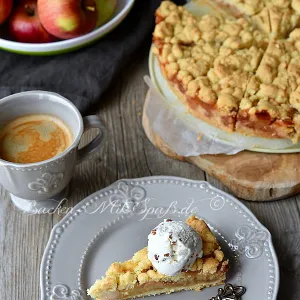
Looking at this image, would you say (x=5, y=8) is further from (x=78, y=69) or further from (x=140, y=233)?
(x=140, y=233)

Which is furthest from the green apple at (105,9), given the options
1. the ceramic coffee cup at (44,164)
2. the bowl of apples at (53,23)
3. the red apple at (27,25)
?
the ceramic coffee cup at (44,164)

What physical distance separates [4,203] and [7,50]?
2.11 ft

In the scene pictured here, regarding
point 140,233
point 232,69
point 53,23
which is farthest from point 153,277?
point 53,23

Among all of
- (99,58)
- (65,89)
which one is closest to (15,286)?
(65,89)

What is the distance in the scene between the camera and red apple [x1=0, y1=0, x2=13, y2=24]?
194cm

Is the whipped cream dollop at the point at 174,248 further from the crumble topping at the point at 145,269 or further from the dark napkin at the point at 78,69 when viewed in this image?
the dark napkin at the point at 78,69

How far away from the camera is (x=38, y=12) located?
196 cm

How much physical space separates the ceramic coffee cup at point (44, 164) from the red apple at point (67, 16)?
1.50 ft

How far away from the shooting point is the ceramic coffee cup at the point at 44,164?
4.66ft

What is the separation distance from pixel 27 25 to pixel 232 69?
2.49 ft

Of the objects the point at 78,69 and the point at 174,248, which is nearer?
the point at 174,248

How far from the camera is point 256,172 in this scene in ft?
5.41

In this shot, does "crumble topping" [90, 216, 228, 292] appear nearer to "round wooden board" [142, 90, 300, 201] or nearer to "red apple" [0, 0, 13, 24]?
"round wooden board" [142, 90, 300, 201]

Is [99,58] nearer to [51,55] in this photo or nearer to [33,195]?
[51,55]
